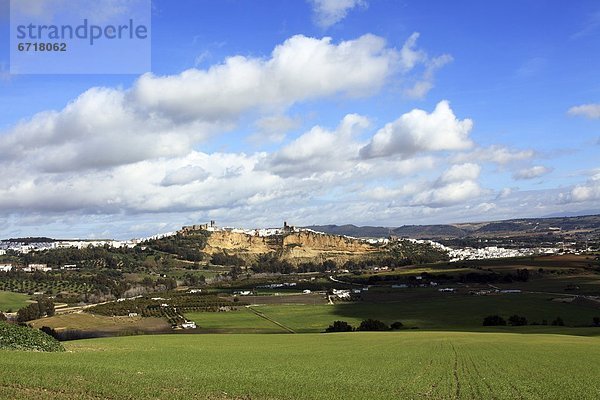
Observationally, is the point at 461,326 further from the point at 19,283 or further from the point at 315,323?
the point at 19,283

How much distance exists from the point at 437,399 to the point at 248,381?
34.6 feet

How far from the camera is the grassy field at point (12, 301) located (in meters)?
142

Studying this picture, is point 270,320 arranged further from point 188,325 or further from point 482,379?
point 482,379

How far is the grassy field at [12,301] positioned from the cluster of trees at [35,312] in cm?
1610

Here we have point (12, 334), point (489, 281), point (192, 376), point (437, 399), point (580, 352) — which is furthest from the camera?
point (489, 281)

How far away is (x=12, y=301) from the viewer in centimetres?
15188

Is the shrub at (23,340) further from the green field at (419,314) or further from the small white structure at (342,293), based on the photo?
the small white structure at (342,293)

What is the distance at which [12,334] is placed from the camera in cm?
4272

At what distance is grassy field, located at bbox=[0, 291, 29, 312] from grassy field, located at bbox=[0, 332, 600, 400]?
11375cm

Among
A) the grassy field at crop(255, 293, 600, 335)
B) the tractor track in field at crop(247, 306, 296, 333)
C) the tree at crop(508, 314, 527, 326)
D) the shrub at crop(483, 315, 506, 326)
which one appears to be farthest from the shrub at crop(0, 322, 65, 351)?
the tree at crop(508, 314, 527, 326)

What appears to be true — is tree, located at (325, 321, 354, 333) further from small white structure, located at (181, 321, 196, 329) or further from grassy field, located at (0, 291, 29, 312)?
grassy field, located at (0, 291, 29, 312)

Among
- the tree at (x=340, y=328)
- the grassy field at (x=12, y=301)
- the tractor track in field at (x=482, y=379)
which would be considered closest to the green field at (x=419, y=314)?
the tree at (x=340, y=328)

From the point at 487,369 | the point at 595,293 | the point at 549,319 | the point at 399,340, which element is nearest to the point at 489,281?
the point at 595,293

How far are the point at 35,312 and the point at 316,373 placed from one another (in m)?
108
